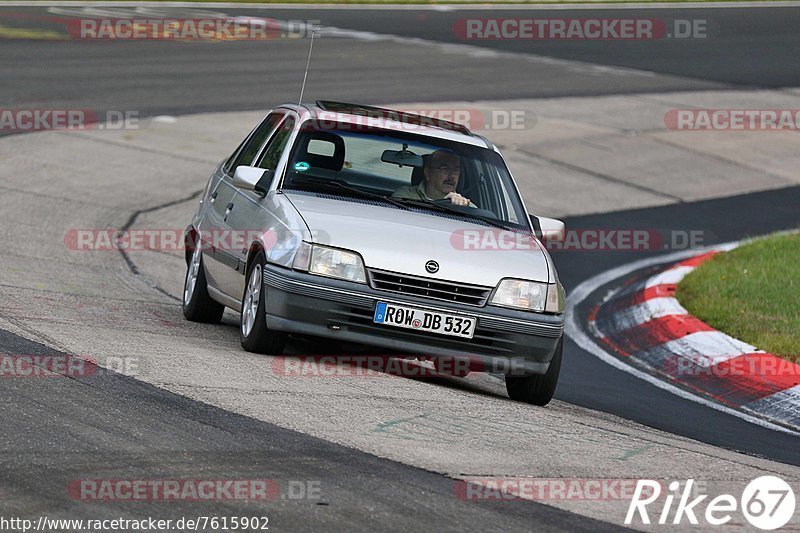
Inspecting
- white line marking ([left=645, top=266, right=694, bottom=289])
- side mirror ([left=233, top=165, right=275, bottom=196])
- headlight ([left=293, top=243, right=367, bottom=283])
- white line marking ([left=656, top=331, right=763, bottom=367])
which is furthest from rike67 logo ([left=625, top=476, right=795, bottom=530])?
white line marking ([left=645, top=266, right=694, bottom=289])

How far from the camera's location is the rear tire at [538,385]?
8133 millimetres

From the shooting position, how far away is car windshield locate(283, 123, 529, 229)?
888 centimetres

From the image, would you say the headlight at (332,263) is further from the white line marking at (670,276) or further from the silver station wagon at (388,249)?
the white line marking at (670,276)

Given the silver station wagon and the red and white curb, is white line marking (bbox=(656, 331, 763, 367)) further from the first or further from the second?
the silver station wagon

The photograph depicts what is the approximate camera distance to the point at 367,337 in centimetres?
777

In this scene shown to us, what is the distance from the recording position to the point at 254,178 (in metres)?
8.77

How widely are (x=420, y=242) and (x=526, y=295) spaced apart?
0.64 m

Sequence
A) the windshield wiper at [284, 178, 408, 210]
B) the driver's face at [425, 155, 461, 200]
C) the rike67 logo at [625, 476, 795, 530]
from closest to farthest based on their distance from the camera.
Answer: the rike67 logo at [625, 476, 795, 530], the windshield wiper at [284, 178, 408, 210], the driver's face at [425, 155, 461, 200]

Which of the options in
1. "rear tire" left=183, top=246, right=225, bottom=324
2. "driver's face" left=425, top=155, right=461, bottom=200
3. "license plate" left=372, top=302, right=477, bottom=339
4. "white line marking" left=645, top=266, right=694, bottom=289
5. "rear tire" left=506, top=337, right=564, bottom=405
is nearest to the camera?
"license plate" left=372, top=302, right=477, bottom=339

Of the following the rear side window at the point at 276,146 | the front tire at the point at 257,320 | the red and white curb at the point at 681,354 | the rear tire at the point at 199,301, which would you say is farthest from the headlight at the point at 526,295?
the rear tire at the point at 199,301

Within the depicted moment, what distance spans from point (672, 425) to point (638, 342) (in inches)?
106

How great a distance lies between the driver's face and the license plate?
1.31 meters

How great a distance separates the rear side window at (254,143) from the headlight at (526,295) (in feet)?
8.05

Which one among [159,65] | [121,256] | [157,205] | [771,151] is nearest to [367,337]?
[121,256]
